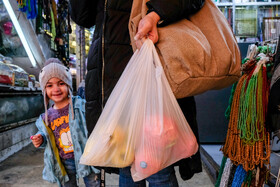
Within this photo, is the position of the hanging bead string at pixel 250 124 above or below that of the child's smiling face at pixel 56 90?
below

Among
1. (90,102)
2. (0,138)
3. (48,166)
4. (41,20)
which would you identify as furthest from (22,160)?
(41,20)

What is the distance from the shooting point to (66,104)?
2064mm

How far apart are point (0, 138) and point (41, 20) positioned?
3.65 meters

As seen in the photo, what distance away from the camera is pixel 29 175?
2996 mm

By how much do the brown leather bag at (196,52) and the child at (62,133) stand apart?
1.12 m

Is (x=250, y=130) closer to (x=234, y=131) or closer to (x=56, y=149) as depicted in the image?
(x=234, y=131)

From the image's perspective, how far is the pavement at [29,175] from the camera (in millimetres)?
2676

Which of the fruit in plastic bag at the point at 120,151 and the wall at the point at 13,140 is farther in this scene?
the wall at the point at 13,140

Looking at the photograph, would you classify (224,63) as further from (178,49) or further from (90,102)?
(90,102)

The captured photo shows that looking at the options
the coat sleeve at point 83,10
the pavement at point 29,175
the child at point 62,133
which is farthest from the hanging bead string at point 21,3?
the coat sleeve at point 83,10

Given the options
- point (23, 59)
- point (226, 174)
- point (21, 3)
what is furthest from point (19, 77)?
point (226, 174)

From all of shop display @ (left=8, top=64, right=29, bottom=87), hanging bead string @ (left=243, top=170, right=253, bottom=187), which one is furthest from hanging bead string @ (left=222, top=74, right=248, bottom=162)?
shop display @ (left=8, top=64, right=29, bottom=87)

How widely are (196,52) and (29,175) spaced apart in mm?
2772

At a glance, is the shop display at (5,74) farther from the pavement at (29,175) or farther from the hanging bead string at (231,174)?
the hanging bead string at (231,174)
